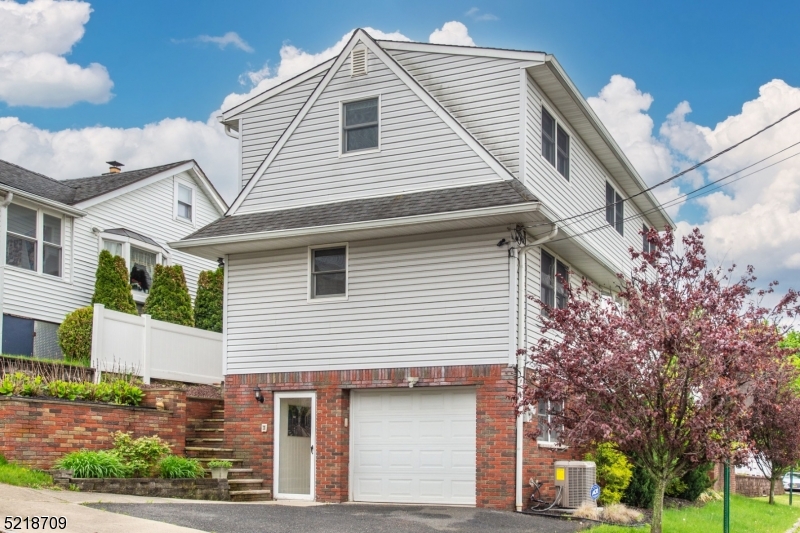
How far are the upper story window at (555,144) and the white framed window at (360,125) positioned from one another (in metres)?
3.34

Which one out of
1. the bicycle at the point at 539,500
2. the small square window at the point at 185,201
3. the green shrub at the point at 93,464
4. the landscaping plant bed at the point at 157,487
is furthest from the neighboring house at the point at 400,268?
the small square window at the point at 185,201

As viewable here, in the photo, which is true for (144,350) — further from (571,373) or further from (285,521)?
(571,373)

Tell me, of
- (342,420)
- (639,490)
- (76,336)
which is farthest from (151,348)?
(639,490)

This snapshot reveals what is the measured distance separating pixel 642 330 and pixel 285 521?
5891 mm

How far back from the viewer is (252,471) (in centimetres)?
1855

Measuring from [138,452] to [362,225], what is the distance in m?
5.63

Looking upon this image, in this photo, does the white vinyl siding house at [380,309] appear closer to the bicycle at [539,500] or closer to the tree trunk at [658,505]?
the bicycle at [539,500]

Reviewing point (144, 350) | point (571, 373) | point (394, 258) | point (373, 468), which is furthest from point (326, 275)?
point (571, 373)

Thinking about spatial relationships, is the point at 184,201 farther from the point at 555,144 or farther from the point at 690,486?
the point at 690,486

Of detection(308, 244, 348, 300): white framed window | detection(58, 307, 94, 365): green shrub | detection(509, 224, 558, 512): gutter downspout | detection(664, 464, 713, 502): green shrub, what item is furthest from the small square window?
detection(664, 464, 713, 502): green shrub

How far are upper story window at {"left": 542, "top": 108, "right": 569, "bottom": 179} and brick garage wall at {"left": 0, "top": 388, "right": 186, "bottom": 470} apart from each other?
8.75m

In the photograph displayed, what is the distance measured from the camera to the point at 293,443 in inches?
742

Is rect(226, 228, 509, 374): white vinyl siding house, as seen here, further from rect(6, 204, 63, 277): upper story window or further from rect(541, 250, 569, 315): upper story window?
rect(6, 204, 63, 277): upper story window

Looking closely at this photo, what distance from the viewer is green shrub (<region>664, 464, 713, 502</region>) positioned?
2083 centimetres
